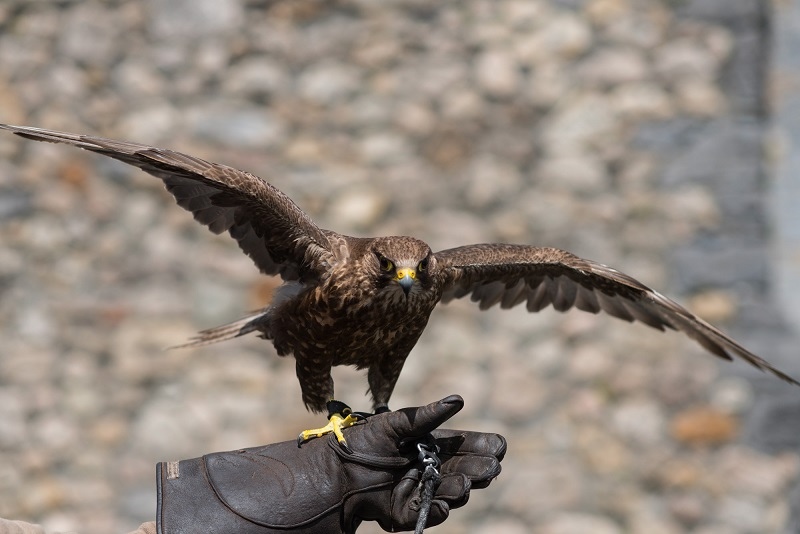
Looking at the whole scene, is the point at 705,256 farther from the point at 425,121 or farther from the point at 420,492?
the point at 420,492

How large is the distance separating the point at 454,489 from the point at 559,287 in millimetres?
1688

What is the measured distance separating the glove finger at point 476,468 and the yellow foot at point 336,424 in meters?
0.41

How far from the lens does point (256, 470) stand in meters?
4.42

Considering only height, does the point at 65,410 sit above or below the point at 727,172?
below

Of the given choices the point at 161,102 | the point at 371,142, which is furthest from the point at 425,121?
the point at 161,102

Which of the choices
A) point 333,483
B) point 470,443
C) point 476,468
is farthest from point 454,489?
point 333,483

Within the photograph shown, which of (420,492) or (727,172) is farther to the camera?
(727,172)

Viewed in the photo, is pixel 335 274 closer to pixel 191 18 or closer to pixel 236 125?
pixel 236 125

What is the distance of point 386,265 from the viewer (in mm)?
4457

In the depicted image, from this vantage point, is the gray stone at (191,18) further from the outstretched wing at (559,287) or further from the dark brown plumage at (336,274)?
the outstretched wing at (559,287)

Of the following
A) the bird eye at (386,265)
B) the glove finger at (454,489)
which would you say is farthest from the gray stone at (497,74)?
the glove finger at (454,489)

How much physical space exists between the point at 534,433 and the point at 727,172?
2046mm

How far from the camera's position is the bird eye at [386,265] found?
4.45 meters

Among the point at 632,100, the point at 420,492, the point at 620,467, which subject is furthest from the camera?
the point at 632,100
